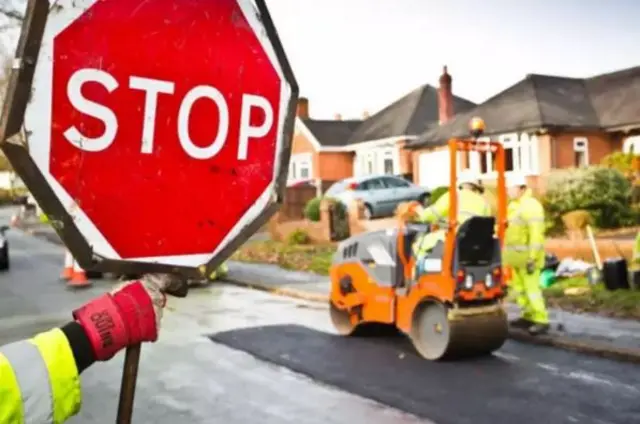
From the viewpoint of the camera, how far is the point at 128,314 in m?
1.70

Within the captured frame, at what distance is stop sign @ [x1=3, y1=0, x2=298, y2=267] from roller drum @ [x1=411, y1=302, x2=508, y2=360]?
566 cm

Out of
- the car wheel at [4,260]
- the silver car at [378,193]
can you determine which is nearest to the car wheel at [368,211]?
the silver car at [378,193]

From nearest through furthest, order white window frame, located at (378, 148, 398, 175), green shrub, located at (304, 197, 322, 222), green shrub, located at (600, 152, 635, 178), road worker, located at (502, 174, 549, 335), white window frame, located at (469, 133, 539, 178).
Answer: road worker, located at (502, 174, 549, 335), green shrub, located at (600, 152, 635, 178), green shrub, located at (304, 197, 322, 222), white window frame, located at (469, 133, 539, 178), white window frame, located at (378, 148, 398, 175)

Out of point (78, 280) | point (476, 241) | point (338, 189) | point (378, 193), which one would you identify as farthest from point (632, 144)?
point (476, 241)

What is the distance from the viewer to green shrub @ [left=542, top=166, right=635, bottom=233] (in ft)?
58.7

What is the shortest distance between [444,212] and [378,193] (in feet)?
57.7

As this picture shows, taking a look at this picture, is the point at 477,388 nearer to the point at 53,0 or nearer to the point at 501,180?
the point at 501,180

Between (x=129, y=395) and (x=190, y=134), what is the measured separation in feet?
2.00

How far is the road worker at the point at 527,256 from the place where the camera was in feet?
28.3

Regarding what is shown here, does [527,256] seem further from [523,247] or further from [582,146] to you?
[582,146]

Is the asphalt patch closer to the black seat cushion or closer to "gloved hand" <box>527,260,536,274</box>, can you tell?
the black seat cushion

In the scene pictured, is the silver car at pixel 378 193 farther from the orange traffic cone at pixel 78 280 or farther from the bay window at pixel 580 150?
the orange traffic cone at pixel 78 280

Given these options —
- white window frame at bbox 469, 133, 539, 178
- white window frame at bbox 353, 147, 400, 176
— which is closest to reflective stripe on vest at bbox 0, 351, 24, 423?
white window frame at bbox 469, 133, 539, 178

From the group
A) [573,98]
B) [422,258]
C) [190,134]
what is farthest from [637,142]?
[190,134]
